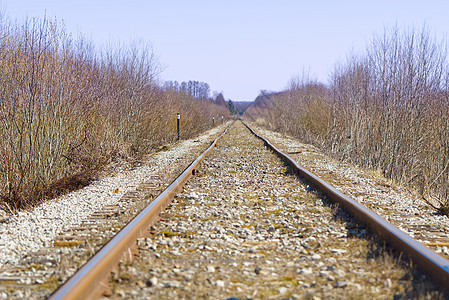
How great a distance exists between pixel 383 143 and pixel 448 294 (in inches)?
405

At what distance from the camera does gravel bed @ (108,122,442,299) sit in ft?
9.66

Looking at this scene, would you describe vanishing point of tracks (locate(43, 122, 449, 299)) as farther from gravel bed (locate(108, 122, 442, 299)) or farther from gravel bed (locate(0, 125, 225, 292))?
gravel bed (locate(0, 125, 225, 292))

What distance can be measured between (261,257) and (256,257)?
0.15 ft

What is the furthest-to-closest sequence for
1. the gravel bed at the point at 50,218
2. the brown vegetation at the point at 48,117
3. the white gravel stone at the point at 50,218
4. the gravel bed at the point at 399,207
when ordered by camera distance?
1. the brown vegetation at the point at 48,117
2. the gravel bed at the point at 399,207
3. the white gravel stone at the point at 50,218
4. the gravel bed at the point at 50,218

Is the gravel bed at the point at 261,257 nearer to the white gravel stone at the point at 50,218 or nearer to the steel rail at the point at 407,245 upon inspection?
the steel rail at the point at 407,245

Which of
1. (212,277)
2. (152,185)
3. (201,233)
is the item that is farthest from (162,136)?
(212,277)

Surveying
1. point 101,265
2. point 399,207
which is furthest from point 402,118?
point 101,265

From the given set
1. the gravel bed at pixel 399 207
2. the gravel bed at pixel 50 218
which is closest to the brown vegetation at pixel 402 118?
the gravel bed at pixel 399 207

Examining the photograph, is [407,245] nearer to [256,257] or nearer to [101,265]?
[256,257]

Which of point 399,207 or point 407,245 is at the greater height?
point 407,245

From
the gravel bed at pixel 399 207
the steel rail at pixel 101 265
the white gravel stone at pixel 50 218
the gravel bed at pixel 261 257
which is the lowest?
the white gravel stone at pixel 50 218

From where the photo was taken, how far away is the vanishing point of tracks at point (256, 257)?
9.57 ft

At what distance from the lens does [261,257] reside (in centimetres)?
373

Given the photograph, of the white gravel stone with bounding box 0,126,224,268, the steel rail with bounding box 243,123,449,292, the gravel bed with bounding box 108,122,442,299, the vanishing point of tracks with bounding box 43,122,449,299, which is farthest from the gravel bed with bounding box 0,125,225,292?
the steel rail with bounding box 243,123,449,292
